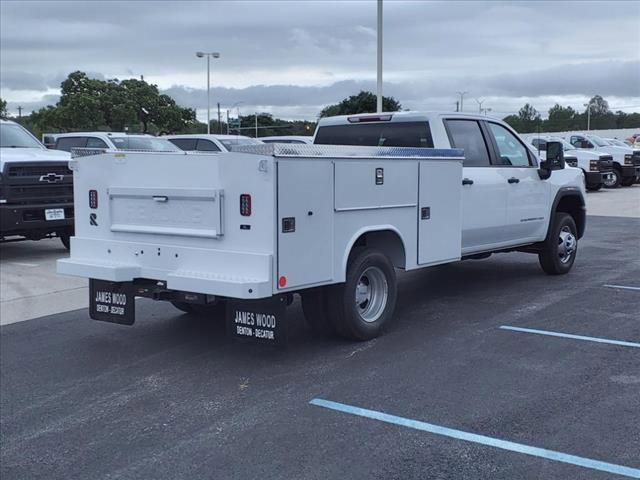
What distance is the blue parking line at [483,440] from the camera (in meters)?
4.18

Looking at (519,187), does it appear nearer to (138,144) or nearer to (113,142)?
(138,144)

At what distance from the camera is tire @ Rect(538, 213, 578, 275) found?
9.88m

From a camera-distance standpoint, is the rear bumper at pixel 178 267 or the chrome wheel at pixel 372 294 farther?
the chrome wheel at pixel 372 294

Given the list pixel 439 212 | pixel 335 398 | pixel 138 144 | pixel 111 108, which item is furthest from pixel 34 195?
pixel 111 108

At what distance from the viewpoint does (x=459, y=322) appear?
25.1 ft

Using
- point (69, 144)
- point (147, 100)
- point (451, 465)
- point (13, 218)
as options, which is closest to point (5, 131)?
point (13, 218)

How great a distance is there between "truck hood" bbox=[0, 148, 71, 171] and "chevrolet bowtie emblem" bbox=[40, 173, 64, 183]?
28 cm

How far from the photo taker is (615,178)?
29562 millimetres

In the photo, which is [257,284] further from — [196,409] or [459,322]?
[459,322]

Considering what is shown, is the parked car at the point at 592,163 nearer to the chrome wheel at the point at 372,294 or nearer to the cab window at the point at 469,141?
the cab window at the point at 469,141

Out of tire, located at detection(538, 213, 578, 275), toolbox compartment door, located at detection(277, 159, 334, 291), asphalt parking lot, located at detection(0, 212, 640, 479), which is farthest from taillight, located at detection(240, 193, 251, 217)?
tire, located at detection(538, 213, 578, 275)

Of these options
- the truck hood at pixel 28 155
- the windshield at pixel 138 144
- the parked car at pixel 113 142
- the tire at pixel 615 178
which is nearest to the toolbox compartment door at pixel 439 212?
the truck hood at pixel 28 155

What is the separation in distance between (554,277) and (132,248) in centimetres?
599

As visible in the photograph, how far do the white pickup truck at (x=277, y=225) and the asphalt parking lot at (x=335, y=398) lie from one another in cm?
48
